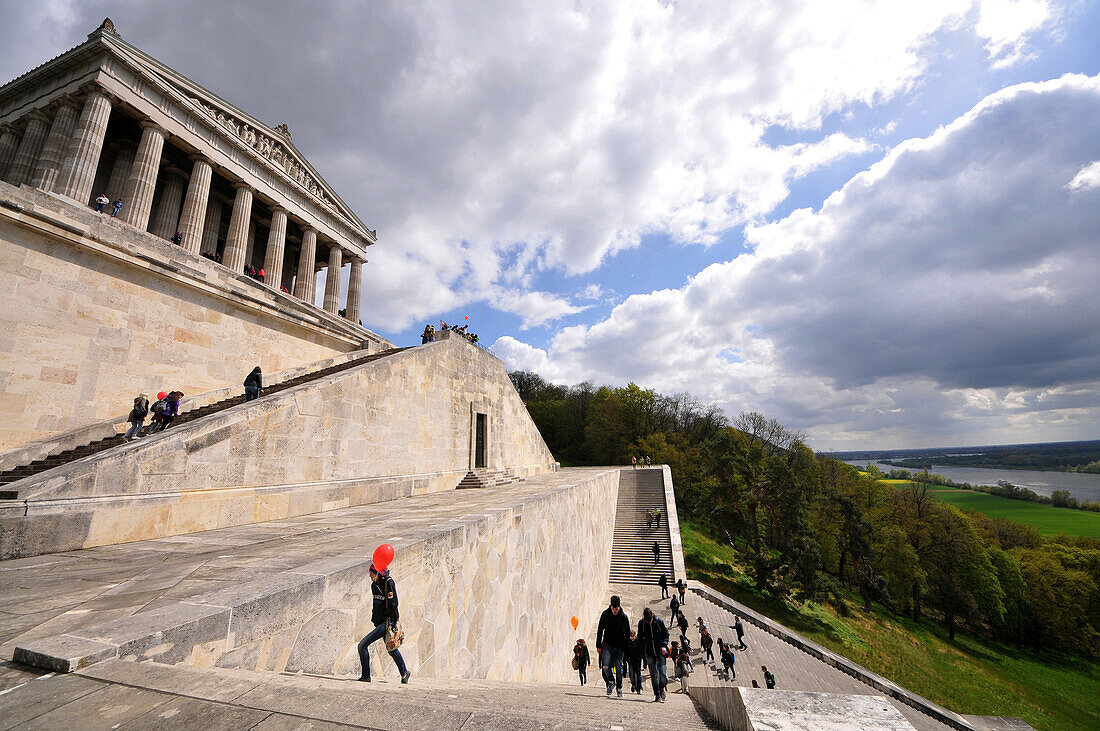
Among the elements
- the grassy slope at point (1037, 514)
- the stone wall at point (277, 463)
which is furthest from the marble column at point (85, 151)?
the grassy slope at point (1037, 514)

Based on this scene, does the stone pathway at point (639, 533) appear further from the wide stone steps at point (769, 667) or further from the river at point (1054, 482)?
the river at point (1054, 482)

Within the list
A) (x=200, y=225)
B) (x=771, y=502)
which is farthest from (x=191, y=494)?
(x=771, y=502)

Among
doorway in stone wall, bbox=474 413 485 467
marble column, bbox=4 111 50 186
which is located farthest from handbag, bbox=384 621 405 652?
marble column, bbox=4 111 50 186

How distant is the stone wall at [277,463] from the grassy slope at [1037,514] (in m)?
56.3

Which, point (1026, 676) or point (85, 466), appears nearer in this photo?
point (85, 466)

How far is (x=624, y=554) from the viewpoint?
21.2 meters

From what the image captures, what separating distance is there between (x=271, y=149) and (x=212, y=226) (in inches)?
190

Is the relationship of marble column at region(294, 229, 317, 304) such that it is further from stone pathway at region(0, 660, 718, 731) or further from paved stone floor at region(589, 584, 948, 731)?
stone pathway at region(0, 660, 718, 731)

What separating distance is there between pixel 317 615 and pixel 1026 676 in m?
41.0

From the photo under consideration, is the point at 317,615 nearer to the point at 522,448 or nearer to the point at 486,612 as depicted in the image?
the point at 486,612

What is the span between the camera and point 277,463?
8203mm

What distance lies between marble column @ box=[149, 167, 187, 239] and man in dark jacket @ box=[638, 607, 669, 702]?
75.8 ft

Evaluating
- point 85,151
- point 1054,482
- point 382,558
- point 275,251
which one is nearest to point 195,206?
point 275,251

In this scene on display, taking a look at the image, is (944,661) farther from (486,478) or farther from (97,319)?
(97,319)
